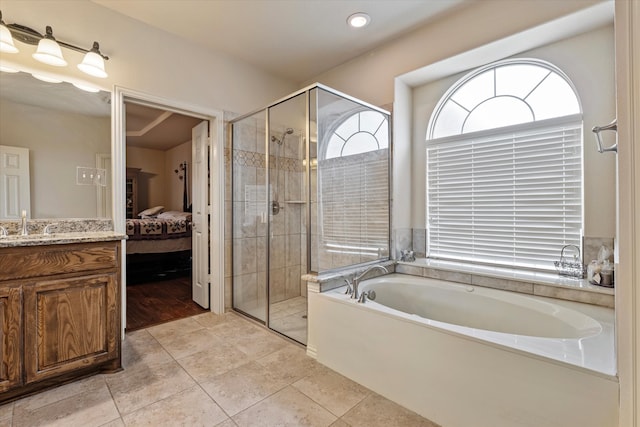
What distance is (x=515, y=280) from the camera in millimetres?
2107

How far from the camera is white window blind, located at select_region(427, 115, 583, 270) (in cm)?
215

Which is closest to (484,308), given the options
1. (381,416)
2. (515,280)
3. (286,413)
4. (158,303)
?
(515,280)

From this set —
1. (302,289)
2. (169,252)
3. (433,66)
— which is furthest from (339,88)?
(169,252)

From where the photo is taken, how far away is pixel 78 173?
2.23 meters

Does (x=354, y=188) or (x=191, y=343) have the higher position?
(x=354, y=188)

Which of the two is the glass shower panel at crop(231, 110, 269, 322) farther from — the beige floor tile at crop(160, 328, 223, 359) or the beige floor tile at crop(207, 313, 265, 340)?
the beige floor tile at crop(160, 328, 223, 359)

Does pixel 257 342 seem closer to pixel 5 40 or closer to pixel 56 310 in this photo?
pixel 56 310

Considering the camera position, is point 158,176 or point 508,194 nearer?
point 508,194

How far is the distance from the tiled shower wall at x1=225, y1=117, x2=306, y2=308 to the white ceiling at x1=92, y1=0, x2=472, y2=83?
73cm

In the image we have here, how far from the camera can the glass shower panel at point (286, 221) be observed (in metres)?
2.66

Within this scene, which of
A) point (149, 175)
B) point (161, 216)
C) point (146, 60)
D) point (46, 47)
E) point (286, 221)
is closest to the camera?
point (46, 47)

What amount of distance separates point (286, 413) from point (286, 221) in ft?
5.47

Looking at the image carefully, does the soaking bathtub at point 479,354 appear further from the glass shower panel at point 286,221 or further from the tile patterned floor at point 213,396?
the glass shower panel at point 286,221

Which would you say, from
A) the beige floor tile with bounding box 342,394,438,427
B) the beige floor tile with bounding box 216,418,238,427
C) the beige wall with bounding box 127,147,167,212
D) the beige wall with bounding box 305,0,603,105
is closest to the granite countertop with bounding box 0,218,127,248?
the beige floor tile with bounding box 216,418,238,427
